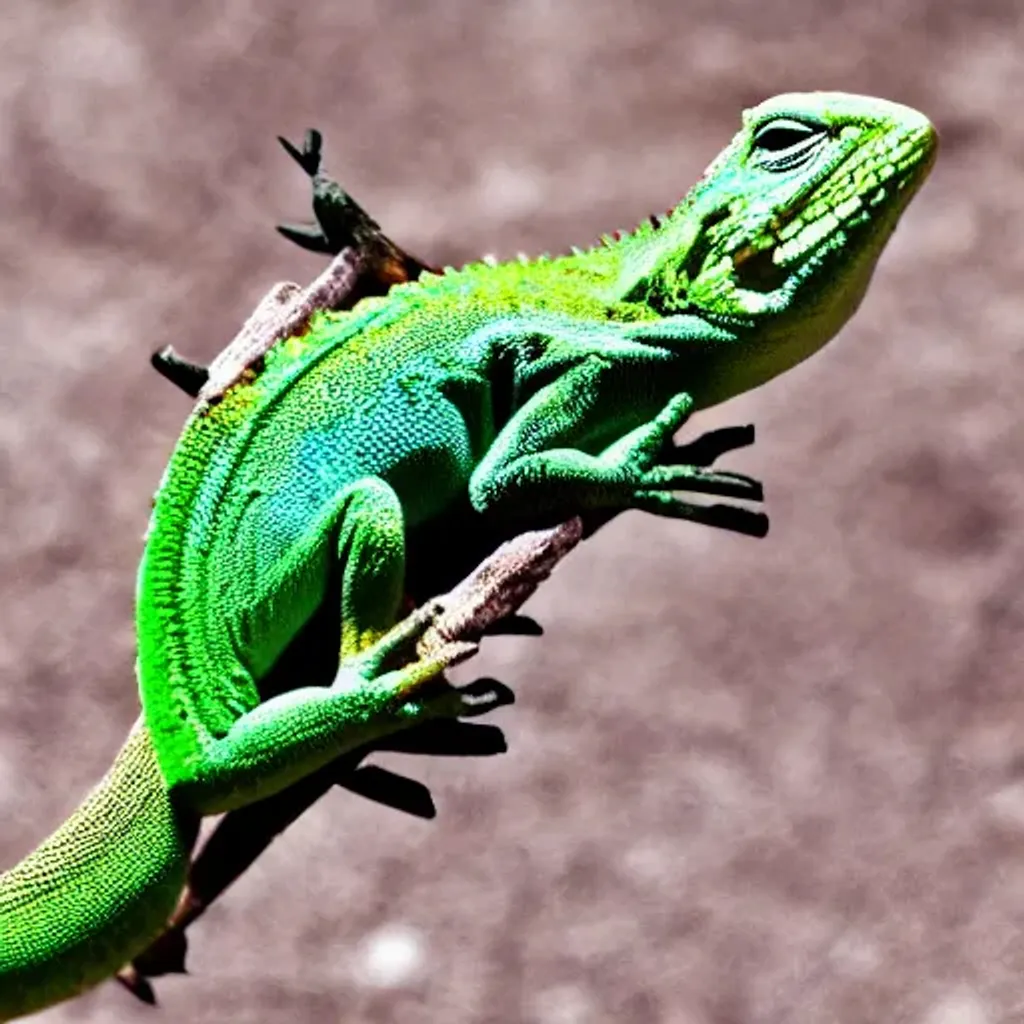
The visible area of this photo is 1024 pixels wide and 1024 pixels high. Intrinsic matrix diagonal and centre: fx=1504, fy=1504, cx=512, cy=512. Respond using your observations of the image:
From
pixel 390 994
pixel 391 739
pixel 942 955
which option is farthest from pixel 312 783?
pixel 942 955

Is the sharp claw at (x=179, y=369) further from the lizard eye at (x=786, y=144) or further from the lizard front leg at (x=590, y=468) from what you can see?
the lizard eye at (x=786, y=144)

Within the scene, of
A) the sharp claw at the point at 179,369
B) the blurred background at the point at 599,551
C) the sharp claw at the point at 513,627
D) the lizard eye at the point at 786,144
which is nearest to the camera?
the sharp claw at the point at 513,627

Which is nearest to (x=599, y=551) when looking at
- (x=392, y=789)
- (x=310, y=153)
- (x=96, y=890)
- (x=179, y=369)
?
(x=310, y=153)

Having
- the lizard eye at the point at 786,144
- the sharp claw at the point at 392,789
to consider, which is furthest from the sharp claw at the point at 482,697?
the lizard eye at the point at 786,144

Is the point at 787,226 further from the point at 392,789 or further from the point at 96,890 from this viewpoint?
the point at 96,890

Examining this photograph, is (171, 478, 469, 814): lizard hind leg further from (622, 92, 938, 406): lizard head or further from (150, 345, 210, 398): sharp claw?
(622, 92, 938, 406): lizard head

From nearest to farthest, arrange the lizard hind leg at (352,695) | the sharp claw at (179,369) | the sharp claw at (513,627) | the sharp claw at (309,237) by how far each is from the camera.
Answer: the lizard hind leg at (352,695) → the sharp claw at (513,627) → the sharp claw at (179,369) → the sharp claw at (309,237)
